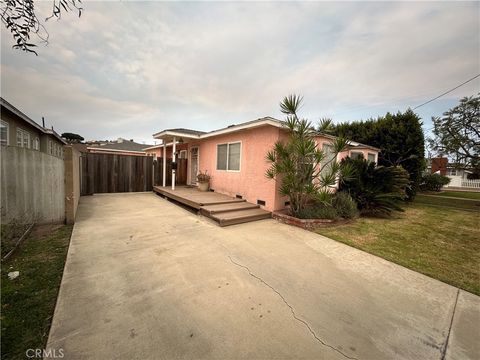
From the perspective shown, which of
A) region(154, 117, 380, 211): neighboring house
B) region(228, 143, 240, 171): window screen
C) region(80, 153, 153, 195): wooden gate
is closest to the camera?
region(154, 117, 380, 211): neighboring house

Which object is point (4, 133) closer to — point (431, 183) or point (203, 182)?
point (203, 182)

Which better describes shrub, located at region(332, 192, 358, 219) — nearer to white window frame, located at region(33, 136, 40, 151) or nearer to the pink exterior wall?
the pink exterior wall

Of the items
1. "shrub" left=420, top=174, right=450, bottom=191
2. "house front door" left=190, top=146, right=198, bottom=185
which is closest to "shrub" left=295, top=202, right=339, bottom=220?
"house front door" left=190, top=146, right=198, bottom=185

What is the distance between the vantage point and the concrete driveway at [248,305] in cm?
165

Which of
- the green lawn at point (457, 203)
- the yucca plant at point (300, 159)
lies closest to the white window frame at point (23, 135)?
the yucca plant at point (300, 159)

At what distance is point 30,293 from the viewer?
2.17 metres

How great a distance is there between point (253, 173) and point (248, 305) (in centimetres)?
521

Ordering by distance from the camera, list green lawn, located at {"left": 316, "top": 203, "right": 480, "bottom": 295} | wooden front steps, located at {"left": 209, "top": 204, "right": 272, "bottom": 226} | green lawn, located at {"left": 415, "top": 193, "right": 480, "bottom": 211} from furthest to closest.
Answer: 1. green lawn, located at {"left": 415, "top": 193, "right": 480, "bottom": 211}
2. wooden front steps, located at {"left": 209, "top": 204, "right": 272, "bottom": 226}
3. green lawn, located at {"left": 316, "top": 203, "right": 480, "bottom": 295}

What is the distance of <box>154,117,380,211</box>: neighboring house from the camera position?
650 centimetres

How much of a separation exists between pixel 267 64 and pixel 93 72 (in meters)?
7.53

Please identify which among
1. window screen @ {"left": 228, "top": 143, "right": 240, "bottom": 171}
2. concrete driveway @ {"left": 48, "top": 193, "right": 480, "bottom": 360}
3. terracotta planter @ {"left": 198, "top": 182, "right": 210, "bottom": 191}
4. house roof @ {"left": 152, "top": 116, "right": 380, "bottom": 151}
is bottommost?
concrete driveway @ {"left": 48, "top": 193, "right": 480, "bottom": 360}

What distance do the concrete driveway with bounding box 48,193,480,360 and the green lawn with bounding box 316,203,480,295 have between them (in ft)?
1.50

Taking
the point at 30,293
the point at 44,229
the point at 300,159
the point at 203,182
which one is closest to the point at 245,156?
the point at 300,159

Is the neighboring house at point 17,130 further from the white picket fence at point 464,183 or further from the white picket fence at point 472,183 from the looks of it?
the white picket fence at point 472,183
